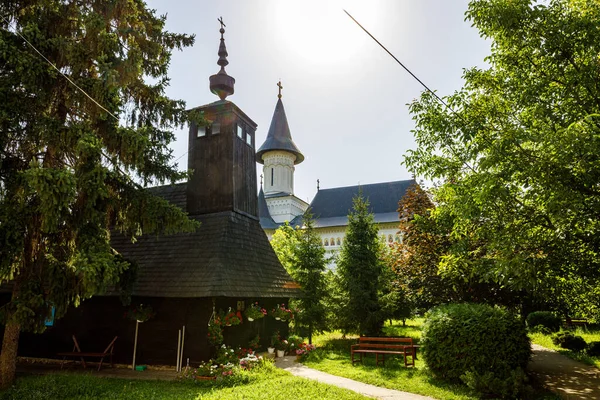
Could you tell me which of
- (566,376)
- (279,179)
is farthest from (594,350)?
(279,179)

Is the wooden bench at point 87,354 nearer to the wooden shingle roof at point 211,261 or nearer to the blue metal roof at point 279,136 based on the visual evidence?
the wooden shingle roof at point 211,261

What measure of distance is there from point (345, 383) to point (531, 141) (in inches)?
267

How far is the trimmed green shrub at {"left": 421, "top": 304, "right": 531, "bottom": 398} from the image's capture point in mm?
8633

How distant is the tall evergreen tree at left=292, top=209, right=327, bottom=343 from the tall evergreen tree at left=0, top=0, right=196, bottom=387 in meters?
8.54

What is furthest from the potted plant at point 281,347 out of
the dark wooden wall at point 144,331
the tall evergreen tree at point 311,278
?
the tall evergreen tree at point 311,278

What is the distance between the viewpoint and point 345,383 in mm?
9422

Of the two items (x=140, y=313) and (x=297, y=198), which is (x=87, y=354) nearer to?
(x=140, y=313)

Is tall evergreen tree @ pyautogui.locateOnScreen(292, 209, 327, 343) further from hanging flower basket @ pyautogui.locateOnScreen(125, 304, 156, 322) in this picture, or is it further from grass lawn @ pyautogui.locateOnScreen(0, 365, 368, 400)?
hanging flower basket @ pyautogui.locateOnScreen(125, 304, 156, 322)

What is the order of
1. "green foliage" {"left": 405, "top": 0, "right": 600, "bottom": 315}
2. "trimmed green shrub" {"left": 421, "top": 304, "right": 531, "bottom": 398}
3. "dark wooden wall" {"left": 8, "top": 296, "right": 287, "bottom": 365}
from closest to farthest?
1. "green foliage" {"left": 405, "top": 0, "right": 600, "bottom": 315}
2. "trimmed green shrub" {"left": 421, "top": 304, "right": 531, "bottom": 398}
3. "dark wooden wall" {"left": 8, "top": 296, "right": 287, "bottom": 365}

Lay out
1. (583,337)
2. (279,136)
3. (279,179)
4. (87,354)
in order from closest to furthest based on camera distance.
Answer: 1. (87,354)
2. (583,337)
3. (279,136)
4. (279,179)

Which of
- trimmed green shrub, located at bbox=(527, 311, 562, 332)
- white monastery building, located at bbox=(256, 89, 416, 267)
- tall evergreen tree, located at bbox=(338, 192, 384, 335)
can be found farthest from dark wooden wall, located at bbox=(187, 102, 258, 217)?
white monastery building, located at bbox=(256, 89, 416, 267)

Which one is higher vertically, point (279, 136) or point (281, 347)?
point (279, 136)

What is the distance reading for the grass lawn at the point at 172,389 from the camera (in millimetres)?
7898

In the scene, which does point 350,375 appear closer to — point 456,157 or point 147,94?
point 456,157
